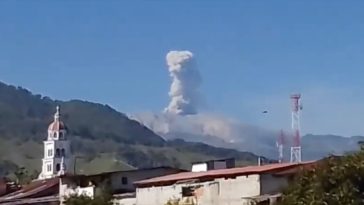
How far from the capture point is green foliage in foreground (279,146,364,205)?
57188mm

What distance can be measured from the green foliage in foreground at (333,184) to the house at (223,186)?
7.61 m

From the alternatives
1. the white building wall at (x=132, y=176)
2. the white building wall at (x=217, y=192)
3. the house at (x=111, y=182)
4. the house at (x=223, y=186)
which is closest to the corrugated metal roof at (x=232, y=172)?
the house at (x=223, y=186)

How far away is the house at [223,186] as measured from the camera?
71.6 metres

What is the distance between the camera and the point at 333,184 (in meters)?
58.2

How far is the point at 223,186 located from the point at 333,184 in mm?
17119

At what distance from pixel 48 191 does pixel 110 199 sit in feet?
76.5

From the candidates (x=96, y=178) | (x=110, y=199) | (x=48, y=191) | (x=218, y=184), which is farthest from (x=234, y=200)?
(x=48, y=191)

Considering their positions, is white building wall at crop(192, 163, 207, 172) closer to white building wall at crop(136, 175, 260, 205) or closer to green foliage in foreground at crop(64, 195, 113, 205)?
green foliage in foreground at crop(64, 195, 113, 205)

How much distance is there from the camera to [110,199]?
83500 millimetres

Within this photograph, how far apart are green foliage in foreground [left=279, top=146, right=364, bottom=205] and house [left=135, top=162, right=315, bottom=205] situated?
761 cm

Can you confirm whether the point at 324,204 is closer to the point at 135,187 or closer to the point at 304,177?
the point at 304,177

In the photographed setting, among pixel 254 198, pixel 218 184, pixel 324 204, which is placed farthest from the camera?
pixel 218 184

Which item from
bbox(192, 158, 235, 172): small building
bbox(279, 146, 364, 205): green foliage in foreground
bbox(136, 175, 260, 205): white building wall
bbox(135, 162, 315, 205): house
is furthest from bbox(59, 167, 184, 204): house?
bbox(279, 146, 364, 205): green foliage in foreground

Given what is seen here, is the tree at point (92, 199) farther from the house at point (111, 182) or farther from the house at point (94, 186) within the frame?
the house at point (111, 182)
